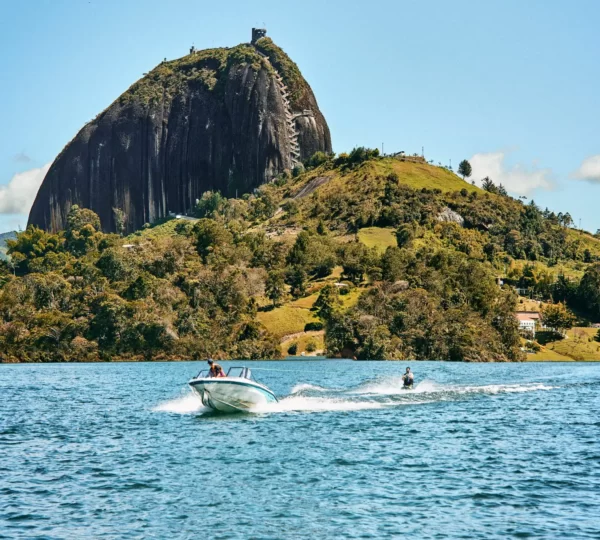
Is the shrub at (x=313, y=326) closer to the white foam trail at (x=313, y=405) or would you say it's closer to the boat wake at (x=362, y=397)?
the boat wake at (x=362, y=397)

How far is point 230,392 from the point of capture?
59094mm

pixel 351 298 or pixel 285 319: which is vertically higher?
pixel 351 298

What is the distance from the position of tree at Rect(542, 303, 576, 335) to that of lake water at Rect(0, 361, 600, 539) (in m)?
121

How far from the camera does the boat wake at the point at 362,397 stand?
6557 centimetres

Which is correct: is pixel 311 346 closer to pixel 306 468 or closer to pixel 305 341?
pixel 305 341

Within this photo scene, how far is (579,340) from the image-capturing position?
189 m

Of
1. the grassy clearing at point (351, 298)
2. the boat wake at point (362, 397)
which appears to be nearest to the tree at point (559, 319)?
the grassy clearing at point (351, 298)

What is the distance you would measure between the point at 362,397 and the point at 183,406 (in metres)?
15.0

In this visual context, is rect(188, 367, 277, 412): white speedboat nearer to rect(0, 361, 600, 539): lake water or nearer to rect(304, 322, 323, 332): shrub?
rect(0, 361, 600, 539): lake water

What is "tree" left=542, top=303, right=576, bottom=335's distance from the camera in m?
192

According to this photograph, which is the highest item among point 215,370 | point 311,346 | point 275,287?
point 275,287

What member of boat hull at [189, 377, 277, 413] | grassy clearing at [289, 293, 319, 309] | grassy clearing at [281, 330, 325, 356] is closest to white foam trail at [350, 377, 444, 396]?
boat hull at [189, 377, 277, 413]

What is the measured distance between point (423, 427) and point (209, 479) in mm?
20657

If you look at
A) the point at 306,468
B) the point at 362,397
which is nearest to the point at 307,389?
the point at 362,397
